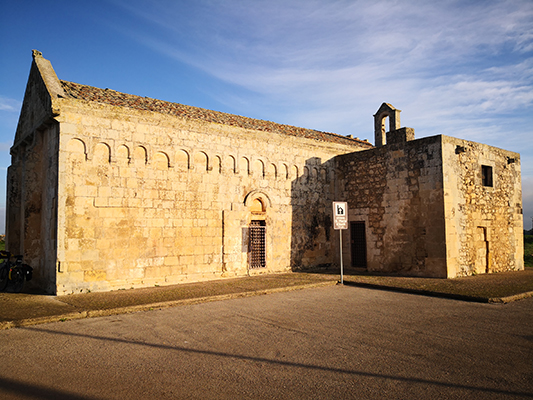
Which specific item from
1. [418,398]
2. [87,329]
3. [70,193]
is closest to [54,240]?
[70,193]

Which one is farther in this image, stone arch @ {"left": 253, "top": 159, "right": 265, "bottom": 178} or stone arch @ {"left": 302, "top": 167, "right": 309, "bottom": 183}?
stone arch @ {"left": 302, "top": 167, "right": 309, "bottom": 183}

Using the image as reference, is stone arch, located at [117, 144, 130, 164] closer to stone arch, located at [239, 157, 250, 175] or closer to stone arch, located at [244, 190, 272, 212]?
stone arch, located at [239, 157, 250, 175]

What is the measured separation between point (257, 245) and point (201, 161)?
390cm

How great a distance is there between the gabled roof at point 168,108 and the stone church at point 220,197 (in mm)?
95

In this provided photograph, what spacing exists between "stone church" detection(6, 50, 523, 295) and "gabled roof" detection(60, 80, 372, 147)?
95 mm

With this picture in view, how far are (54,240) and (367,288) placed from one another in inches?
361

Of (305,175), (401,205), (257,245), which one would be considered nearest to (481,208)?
(401,205)

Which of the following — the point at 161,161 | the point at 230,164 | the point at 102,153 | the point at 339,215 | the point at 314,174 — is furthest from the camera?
the point at 314,174

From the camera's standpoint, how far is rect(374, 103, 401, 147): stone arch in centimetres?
1709

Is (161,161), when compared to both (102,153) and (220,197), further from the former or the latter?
(220,197)

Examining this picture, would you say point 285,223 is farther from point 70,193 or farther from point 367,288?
point 70,193

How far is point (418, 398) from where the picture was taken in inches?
151

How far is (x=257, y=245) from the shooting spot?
1466cm

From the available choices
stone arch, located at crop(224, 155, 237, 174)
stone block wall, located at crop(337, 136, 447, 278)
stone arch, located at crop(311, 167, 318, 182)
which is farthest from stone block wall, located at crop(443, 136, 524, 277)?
stone arch, located at crop(224, 155, 237, 174)
